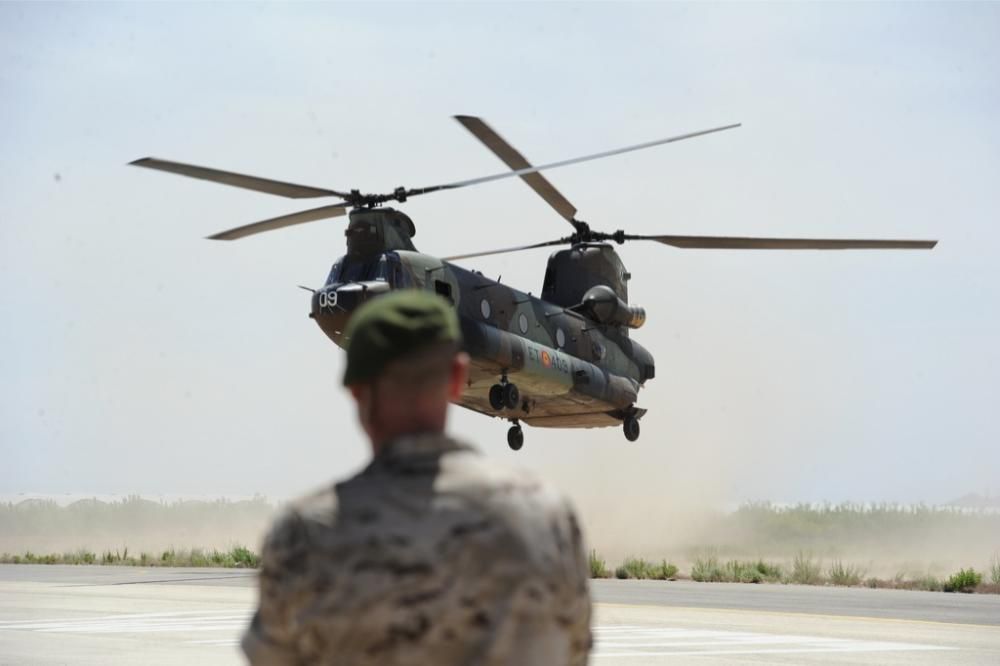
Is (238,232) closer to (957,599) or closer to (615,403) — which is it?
(615,403)

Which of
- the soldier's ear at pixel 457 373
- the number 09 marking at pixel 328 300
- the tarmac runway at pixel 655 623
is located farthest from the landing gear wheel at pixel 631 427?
the soldier's ear at pixel 457 373

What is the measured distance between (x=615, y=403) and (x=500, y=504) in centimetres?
2729

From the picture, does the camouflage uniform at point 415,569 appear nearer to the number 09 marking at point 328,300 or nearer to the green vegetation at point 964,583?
the number 09 marking at point 328,300

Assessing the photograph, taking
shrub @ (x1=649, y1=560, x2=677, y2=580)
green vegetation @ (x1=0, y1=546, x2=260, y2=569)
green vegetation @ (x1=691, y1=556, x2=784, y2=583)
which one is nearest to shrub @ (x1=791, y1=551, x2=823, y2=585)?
green vegetation @ (x1=691, y1=556, x2=784, y2=583)

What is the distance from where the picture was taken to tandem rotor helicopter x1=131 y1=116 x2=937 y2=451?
22.9 m

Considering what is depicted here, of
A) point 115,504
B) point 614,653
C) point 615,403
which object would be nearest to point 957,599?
point 615,403

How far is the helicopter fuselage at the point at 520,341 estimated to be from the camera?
2327cm

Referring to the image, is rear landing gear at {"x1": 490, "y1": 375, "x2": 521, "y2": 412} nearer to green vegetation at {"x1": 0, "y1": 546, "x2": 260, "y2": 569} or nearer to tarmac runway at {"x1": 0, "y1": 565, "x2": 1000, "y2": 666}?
tarmac runway at {"x1": 0, "y1": 565, "x2": 1000, "y2": 666}

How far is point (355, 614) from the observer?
9.39 ft

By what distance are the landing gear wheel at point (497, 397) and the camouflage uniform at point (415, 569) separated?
23372mm

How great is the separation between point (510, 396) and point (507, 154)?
4.55 metres

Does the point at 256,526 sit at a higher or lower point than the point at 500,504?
higher

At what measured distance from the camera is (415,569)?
2852 mm

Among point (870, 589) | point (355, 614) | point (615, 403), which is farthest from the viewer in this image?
point (615, 403)
